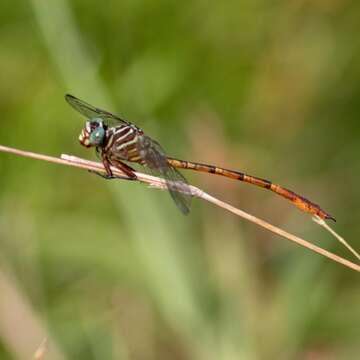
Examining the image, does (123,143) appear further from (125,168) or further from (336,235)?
(336,235)

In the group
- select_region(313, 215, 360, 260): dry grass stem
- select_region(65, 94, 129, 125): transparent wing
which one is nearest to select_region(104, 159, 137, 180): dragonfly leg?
select_region(65, 94, 129, 125): transparent wing

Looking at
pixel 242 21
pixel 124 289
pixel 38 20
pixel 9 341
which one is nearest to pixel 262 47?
pixel 242 21

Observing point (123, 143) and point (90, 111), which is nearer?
point (123, 143)

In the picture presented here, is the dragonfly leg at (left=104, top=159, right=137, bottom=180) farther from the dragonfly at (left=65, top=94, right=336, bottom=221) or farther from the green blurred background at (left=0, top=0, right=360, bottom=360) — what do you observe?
the green blurred background at (left=0, top=0, right=360, bottom=360)

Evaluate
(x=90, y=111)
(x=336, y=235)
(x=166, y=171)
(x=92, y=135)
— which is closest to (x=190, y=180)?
(x=90, y=111)

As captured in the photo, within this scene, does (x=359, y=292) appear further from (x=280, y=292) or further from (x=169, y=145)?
(x=169, y=145)
